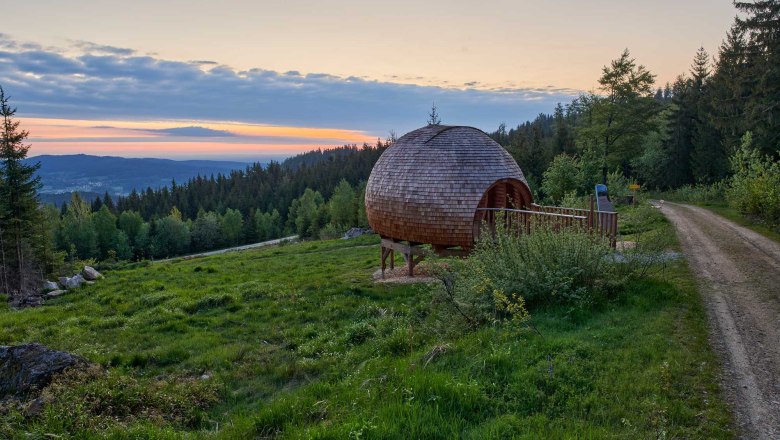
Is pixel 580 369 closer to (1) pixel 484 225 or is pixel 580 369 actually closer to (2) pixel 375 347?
(2) pixel 375 347

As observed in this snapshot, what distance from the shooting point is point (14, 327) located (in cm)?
1255

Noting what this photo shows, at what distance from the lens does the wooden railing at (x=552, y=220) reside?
12.0 m

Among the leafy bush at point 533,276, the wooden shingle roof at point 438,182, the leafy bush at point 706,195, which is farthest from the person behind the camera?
the leafy bush at point 706,195

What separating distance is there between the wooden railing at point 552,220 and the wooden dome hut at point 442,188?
30 centimetres

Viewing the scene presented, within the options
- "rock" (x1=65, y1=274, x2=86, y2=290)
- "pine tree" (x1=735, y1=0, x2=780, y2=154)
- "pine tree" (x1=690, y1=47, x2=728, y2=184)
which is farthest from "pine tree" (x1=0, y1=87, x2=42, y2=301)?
"pine tree" (x1=690, y1=47, x2=728, y2=184)

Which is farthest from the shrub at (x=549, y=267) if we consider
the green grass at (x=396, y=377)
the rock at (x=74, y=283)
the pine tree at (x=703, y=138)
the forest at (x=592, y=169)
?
the pine tree at (x=703, y=138)

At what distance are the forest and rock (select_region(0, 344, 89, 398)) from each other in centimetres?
1752

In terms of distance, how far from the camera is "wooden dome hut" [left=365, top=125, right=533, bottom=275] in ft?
49.6

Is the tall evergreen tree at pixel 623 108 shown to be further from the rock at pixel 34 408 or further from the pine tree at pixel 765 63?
the rock at pixel 34 408

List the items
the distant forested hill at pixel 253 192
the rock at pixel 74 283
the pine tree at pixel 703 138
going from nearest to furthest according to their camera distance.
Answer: the rock at pixel 74 283
the pine tree at pixel 703 138
the distant forested hill at pixel 253 192

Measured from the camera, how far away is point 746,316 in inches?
303

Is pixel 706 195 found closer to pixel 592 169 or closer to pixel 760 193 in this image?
pixel 592 169

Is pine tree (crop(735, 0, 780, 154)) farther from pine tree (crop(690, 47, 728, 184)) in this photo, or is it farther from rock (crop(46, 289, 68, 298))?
rock (crop(46, 289, 68, 298))

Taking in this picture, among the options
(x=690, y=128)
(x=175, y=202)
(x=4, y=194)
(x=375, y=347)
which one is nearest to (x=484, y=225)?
(x=375, y=347)
